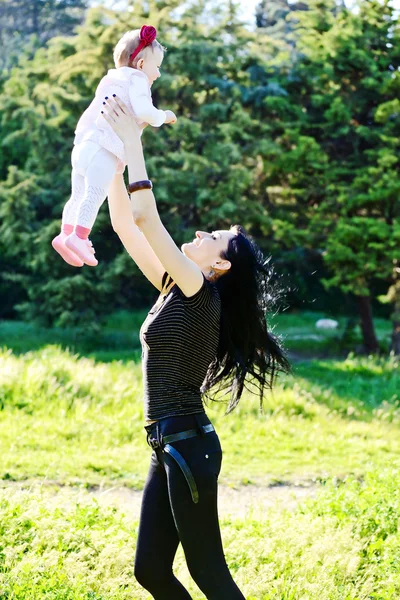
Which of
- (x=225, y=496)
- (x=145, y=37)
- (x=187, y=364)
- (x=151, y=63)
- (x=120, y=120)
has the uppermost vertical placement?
(x=145, y=37)

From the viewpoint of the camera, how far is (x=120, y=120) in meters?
3.13

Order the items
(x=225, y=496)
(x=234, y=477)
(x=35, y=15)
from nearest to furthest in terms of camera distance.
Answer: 1. (x=225, y=496)
2. (x=234, y=477)
3. (x=35, y=15)

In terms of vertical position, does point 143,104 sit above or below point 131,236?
above

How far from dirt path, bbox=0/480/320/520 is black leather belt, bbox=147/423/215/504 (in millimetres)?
2588

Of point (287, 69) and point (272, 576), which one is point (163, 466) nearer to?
point (272, 576)

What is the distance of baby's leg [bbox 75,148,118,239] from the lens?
3.37m

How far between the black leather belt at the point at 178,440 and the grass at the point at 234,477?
55.2 inches

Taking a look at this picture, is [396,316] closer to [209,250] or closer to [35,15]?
[209,250]

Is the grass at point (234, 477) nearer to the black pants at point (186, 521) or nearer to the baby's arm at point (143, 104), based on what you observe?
the black pants at point (186, 521)

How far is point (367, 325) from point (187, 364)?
14466mm

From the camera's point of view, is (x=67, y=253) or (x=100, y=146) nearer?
(x=67, y=253)

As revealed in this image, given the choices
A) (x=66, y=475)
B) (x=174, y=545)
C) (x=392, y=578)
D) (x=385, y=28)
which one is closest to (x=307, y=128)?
(x=385, y=28)

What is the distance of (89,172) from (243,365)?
3.51 ft

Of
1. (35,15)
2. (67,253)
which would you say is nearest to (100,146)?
(67,253)
